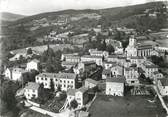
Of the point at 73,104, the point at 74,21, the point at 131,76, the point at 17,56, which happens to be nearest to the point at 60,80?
the point at 73,104

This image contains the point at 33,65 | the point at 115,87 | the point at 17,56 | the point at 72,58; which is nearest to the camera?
the point at 115,87

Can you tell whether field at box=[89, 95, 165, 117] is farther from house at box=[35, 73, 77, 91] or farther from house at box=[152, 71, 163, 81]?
house at box=[152, 71, 163, 81]

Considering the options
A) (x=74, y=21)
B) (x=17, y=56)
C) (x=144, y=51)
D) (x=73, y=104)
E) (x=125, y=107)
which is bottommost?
(x=125, y=107)

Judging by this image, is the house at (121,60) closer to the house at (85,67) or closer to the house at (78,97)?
the house at (85,67)

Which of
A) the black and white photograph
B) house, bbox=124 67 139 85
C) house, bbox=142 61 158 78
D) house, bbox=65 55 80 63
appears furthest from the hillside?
house, bbox=124 67 139 85

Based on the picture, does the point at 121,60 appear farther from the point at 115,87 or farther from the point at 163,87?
the point at 163,87
